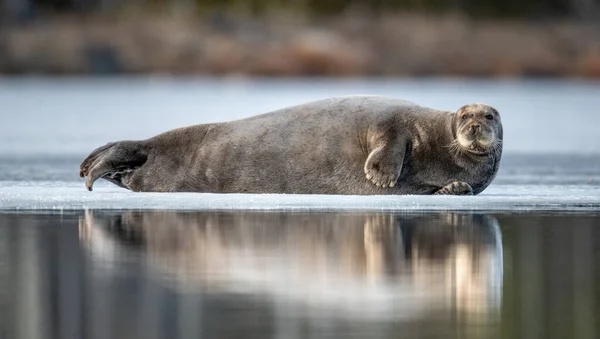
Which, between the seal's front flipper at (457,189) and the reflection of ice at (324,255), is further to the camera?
the seal's front flipper at (457,189)

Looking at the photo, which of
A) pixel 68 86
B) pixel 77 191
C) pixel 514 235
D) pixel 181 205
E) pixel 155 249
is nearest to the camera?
pixel 155 249

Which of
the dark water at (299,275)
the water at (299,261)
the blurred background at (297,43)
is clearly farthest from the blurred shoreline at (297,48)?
the dark water at (299,275)

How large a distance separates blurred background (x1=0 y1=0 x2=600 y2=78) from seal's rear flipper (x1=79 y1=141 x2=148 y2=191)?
31259 millimetres

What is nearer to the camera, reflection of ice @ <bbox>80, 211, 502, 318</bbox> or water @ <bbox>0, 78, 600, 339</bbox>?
water @ <bbox>0, 78, 600, 339</bbox>

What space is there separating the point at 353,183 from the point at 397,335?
188 inches

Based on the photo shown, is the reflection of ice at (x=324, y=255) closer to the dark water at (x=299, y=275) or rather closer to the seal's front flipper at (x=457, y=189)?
the dark water at (x=299, y=275)

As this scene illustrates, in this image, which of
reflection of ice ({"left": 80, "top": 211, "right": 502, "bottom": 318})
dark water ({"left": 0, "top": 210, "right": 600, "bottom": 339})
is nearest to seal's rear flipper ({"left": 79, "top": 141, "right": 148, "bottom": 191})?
reflection of ice ({"left": 80, "top": 211, "right": 502, "bottom": 318})

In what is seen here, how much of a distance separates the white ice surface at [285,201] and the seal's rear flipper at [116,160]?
0.37m

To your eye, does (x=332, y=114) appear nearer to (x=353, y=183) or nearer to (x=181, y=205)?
(x=353, y=183)

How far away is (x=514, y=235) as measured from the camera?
7.61 meters

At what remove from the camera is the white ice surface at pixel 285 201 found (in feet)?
29.1

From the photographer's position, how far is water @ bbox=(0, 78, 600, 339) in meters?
5.32

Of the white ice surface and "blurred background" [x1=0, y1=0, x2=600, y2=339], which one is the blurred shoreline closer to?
"blurred background" [x1=0, y1=0, x2=600, y2=339]

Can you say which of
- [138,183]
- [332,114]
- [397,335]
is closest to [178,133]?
[138,183]
